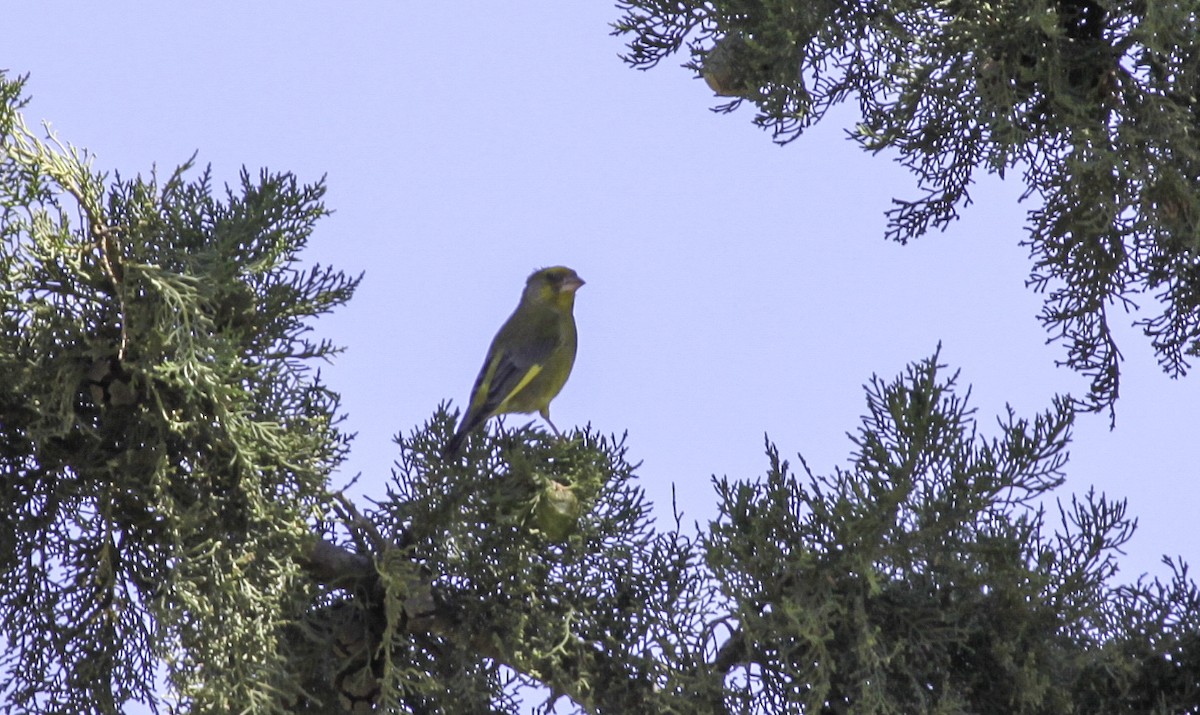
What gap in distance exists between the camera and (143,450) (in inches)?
129

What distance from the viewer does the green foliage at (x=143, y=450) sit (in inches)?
124

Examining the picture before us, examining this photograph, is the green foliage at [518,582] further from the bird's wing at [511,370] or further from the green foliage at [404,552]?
the bird's wing at [511,370]

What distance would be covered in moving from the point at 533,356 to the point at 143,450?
2.62 meters

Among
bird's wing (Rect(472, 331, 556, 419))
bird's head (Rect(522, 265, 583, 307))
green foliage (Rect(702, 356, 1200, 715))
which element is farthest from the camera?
bird's head (Rect(522, 265, 583, 307))

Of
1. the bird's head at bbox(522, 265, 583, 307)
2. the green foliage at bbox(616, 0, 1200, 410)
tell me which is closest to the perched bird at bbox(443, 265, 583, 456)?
the bird's head at bbox(522, 265, 583, 307)

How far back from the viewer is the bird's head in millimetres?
6301

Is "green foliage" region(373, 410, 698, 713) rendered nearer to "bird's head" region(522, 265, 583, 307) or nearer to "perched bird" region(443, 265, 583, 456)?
"perched bird" region(443, 265, 583, 456)

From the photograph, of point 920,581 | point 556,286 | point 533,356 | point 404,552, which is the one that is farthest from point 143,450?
point 556,286

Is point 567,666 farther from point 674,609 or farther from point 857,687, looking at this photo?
point 857,687

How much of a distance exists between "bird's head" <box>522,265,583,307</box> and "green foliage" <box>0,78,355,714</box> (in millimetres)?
2895

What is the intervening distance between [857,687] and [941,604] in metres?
0.31

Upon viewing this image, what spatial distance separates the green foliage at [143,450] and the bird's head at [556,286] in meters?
2.90

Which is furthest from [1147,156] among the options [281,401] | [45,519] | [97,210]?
[45,519]


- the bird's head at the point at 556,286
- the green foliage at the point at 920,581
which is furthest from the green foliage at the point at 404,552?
the bird's head at the point at 556,286
